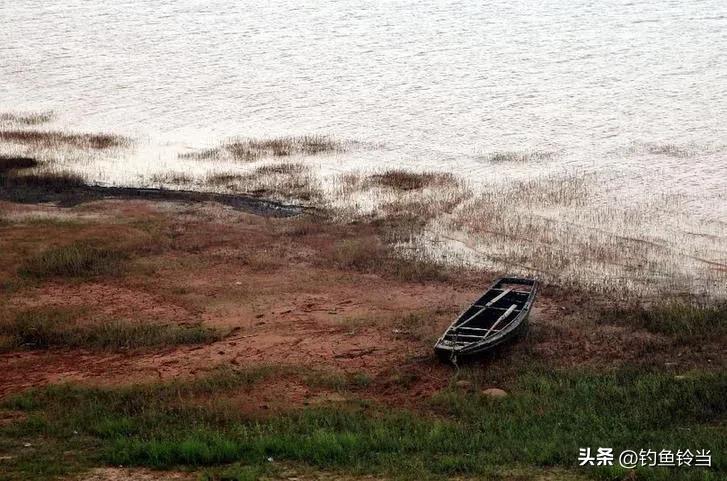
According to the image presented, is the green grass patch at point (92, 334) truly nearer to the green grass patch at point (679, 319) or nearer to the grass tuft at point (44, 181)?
the green grass patch at point (679, 319)

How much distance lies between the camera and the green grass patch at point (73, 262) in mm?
22906

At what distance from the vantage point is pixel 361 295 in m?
21.8

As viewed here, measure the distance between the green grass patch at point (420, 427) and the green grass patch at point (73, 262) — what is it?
688 centimetres

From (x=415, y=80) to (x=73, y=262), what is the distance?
2951cm

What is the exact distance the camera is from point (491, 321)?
19.3 metres

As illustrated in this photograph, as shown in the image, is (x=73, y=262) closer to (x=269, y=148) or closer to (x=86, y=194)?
(x=86, y=194)

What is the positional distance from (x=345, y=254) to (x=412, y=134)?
1551 cm

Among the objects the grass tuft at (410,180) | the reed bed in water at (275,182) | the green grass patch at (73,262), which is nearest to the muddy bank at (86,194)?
the reed bed in water at (275,182)

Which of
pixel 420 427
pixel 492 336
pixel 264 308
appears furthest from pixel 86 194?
pixel 420 427

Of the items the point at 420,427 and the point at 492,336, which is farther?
the point at 492,336

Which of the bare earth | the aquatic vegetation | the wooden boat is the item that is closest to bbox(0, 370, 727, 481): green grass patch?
the bare earth

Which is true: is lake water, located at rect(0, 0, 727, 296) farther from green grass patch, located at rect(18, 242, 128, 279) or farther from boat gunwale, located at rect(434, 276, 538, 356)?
green grass patch, located at rect(18, 242, 128, 279)

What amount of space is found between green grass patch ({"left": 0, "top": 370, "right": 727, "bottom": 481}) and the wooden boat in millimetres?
1146

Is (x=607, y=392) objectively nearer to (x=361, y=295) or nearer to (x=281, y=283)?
(x=361, y=295)
